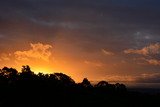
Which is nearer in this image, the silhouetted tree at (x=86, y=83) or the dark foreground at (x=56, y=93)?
the dark foreground at (x=56, y=93)

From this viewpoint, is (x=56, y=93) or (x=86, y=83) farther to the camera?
(x=86, y=83)

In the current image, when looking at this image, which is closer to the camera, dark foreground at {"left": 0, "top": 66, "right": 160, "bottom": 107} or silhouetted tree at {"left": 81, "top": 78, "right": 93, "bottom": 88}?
dark foreground at {"left": 0, "top": 66, "right": 160, "bottom": 107}

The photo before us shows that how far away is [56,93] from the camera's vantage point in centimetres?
6144

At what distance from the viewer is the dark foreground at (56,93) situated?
57.4m

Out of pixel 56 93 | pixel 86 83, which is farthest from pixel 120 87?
pixel 56 93

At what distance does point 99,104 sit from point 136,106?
266 inches

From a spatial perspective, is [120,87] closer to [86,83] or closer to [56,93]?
[86,83]

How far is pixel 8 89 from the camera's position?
189 ft

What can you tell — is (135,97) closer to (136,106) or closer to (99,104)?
(136,106)

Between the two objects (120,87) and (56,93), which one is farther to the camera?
(120,87)

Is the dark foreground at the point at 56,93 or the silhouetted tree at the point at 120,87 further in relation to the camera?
the silhouetted tree at the point at 120,87

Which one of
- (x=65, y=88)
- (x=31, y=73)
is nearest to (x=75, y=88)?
(x=65, y=88)

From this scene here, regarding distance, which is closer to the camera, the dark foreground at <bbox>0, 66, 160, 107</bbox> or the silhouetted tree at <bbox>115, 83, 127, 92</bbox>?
the dark foreground at <bbox>0, 66, 160, 107</bbox>

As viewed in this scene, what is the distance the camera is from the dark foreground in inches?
2261
